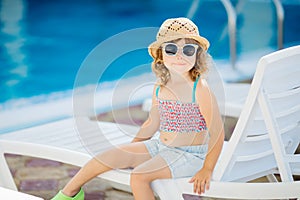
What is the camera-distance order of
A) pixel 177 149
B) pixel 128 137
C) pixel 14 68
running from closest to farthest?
1. pixel 177 149
2. pixel 128 137
3. pixel 14 68

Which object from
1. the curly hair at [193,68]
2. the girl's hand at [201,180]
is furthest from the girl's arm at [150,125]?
the girl's hand at [201,180]

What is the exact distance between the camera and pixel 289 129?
8.97 ft

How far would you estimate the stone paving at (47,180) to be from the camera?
320 centimetres

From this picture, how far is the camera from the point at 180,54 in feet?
8.23

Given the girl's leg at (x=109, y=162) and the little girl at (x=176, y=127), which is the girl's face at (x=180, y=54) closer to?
the little girl at (x=176, y=127)

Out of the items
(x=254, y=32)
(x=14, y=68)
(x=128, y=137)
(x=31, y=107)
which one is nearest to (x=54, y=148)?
(x=128, y=137)

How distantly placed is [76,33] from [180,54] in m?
4.97

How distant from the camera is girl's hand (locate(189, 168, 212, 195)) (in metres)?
2.45

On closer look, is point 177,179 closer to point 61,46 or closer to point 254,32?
point 61,46

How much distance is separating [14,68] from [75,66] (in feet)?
1.87

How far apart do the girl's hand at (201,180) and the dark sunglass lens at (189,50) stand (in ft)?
1.40

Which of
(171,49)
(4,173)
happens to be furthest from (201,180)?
(4,173)

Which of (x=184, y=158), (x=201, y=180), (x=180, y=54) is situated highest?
(x=180, y=54)

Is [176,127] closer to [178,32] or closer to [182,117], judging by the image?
[182,117]
